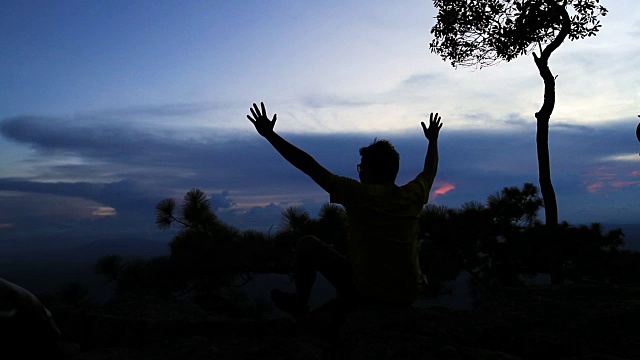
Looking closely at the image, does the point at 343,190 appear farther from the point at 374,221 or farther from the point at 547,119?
the point at 547,119

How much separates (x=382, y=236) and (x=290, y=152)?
80 centimetres

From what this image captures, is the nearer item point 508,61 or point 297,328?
point 297,328

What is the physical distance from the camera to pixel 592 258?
7.67 meters

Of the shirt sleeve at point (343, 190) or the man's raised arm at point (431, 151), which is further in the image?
the man's raised arm at point (431, 151)

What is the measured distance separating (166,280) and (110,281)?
1169 mm

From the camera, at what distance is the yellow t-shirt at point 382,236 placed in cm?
303

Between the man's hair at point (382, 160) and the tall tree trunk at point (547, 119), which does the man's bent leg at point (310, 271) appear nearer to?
the man's hair at point (382, 160)

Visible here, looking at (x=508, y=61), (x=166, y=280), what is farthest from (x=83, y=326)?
(x=508, y=61)

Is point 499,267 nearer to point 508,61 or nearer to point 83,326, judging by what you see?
point 508,61

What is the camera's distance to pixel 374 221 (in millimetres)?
3066

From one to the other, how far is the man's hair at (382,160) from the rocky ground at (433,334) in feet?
2.98

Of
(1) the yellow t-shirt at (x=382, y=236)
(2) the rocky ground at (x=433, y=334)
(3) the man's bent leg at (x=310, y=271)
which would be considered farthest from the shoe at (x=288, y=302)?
(1) the yellow t-shirt at (x=382, y=236)

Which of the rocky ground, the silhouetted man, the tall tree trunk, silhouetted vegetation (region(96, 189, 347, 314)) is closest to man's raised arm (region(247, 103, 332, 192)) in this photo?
the silhouetted man

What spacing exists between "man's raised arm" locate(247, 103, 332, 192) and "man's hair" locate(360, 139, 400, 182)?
1.14 feet
